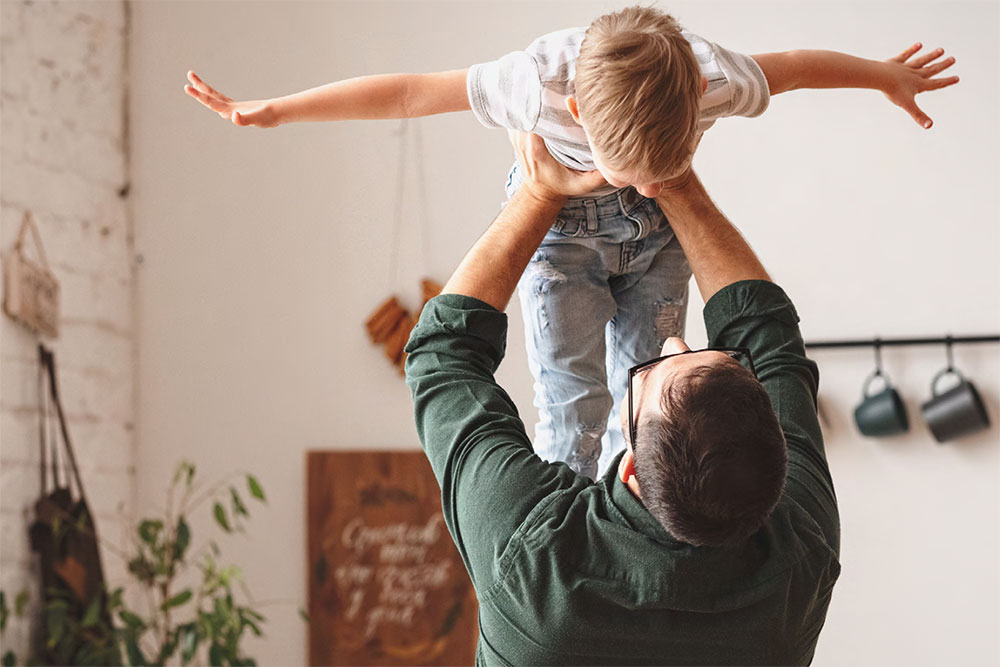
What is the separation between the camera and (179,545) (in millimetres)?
2400

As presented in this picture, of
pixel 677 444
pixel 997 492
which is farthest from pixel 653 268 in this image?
pixel 997 492

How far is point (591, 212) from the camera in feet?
4.30

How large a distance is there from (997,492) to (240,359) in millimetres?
1979

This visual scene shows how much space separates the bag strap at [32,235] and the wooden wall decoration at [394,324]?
813 millimetres

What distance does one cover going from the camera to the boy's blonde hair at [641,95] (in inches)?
40.7

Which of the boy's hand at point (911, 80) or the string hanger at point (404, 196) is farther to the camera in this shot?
the string hanger at point (404, 196)

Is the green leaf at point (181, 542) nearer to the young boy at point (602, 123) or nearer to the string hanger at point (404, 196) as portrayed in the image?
Answer: the string hanger at point (404, 196)

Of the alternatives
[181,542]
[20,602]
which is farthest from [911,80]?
[20,602]

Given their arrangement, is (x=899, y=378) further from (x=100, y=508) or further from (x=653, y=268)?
(x=100, y=508)

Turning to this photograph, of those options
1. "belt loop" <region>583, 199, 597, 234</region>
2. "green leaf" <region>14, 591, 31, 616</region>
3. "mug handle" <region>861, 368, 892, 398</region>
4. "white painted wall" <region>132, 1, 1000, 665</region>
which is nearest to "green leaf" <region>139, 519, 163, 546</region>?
"green leaf" <region>14, 591, 31, 616</region>

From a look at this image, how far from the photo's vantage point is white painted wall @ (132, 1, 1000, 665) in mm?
2615

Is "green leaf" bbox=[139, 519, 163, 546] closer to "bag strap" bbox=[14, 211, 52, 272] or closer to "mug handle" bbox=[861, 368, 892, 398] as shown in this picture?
"bag strap" bbox=[14, 211, 52, 272]

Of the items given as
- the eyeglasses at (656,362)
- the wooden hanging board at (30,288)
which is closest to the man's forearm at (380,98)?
the eyeglasses at (656,362)

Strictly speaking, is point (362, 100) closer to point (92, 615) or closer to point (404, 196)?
point (92, 615)
